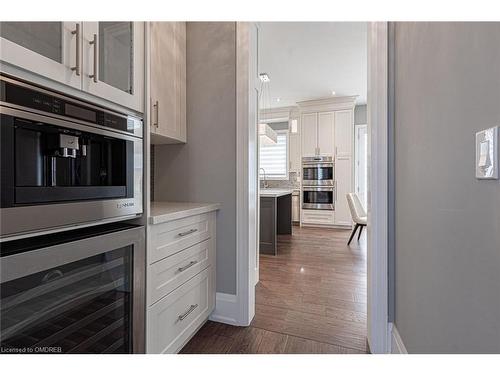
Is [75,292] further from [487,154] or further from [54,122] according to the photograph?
[487,154]

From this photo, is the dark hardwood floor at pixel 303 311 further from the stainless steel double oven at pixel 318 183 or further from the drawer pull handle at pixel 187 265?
the stainless steel double oven at pixel 318 183

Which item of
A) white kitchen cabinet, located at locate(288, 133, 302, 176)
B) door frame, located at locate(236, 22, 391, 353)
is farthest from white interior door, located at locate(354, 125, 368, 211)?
door frame, located at locate(236, 22, 391, 353)

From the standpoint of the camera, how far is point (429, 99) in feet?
3.22

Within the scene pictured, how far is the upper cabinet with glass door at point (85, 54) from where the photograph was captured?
2.52ft

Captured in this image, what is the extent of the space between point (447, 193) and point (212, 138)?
1.45 meters

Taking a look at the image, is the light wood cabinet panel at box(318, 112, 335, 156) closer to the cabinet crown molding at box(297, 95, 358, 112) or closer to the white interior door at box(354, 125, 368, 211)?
the cabinet crown molding at box(297, 95, 358, 112)

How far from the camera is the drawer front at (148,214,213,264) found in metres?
1.27


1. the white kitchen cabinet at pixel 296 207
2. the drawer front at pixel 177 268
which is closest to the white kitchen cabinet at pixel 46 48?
the drawer front at pixel 177 268

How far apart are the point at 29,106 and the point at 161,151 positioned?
127cm

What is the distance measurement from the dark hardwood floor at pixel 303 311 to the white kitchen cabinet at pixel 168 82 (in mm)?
1373

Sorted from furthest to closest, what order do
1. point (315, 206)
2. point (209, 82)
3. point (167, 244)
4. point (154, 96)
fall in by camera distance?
point (315, 206)
point (209, 82)
point (154, 96)
point (167, 244)
